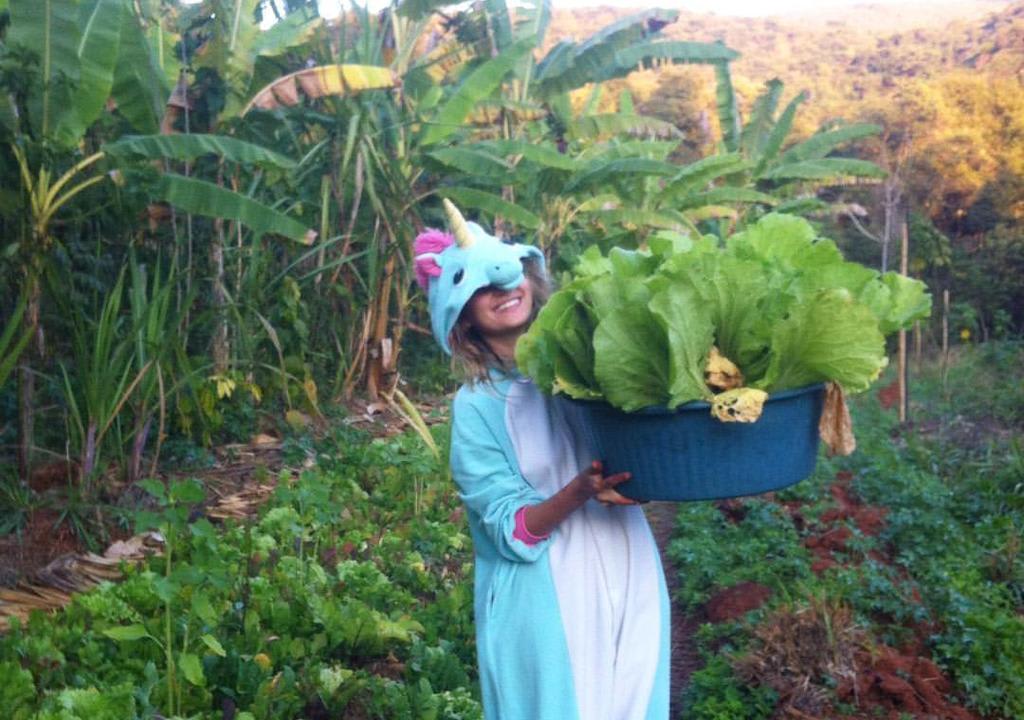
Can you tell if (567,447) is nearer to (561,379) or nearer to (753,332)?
(561,379)

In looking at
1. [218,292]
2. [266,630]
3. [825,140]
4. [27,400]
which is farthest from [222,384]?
[825,140]

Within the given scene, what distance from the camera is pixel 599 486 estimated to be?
1.85m

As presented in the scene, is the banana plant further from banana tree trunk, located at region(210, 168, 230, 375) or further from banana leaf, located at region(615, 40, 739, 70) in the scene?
banana tree trunk, located at region(210, 168, 230, 375)

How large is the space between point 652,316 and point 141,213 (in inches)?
199

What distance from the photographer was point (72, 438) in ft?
15.8

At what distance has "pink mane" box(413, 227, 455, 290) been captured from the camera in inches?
89.2

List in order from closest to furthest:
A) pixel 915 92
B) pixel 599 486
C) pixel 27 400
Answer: pixel 599 486, pixel 27 400, pixel 915 92

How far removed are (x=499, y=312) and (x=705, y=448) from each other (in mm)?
642

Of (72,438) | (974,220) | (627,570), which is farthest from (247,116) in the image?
(974,220)

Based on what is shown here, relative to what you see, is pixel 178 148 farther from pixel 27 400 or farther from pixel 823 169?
pixel 823 169

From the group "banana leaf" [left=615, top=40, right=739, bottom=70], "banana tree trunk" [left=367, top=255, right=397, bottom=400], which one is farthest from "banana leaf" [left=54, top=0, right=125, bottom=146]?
"banana leaf" [left=615, top=40, right=739, bottom=70]

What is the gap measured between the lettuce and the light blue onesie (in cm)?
31

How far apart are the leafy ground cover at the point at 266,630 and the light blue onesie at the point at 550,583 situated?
0.81 meters

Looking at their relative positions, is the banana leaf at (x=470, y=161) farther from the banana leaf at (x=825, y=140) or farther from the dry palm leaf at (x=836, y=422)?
the banana leaf at (x=825, y=140)
